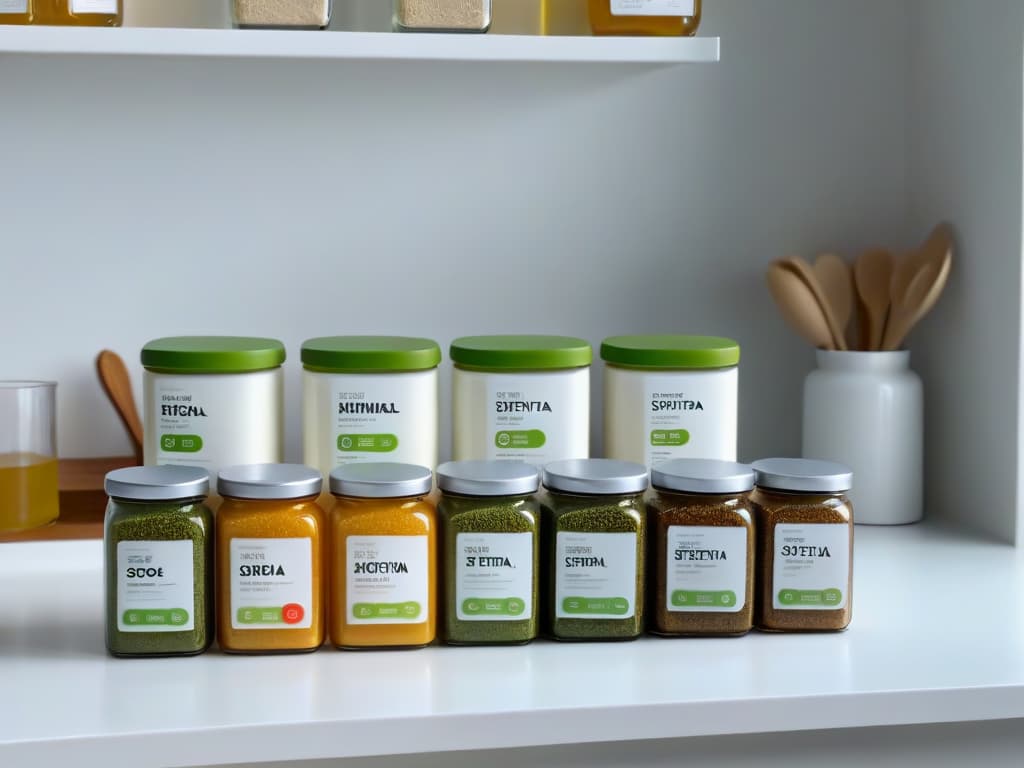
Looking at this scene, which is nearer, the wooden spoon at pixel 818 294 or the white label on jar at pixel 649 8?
the white label on jar at pixel 649 8

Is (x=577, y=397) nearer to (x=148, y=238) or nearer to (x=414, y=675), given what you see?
Answer: (x=414, y=675)

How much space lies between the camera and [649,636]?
1070 millimetres

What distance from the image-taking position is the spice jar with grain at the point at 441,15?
125cm

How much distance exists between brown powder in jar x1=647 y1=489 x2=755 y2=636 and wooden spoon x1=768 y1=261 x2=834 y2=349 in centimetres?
46

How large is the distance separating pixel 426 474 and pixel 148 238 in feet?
1.94

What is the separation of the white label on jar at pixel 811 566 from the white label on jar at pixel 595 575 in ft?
0.41

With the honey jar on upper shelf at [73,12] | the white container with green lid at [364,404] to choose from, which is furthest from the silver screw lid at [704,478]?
the honey jar on upper shelf at [73,12]

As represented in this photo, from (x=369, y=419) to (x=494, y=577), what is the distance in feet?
0.63

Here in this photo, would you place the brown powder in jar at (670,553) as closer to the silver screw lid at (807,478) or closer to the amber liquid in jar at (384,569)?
the silver screw lid at (807,478)

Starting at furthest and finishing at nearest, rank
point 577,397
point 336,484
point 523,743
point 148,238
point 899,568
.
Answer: point 148,238 → point 899,568 → point 577,397 → point 336,484 → point 523,743

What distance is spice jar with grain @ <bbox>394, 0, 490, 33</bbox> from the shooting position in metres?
1.25

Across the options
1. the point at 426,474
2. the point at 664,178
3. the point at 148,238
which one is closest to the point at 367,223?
the point at 148,238

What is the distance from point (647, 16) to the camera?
1.30 metres

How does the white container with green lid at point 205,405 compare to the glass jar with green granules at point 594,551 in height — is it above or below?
above
